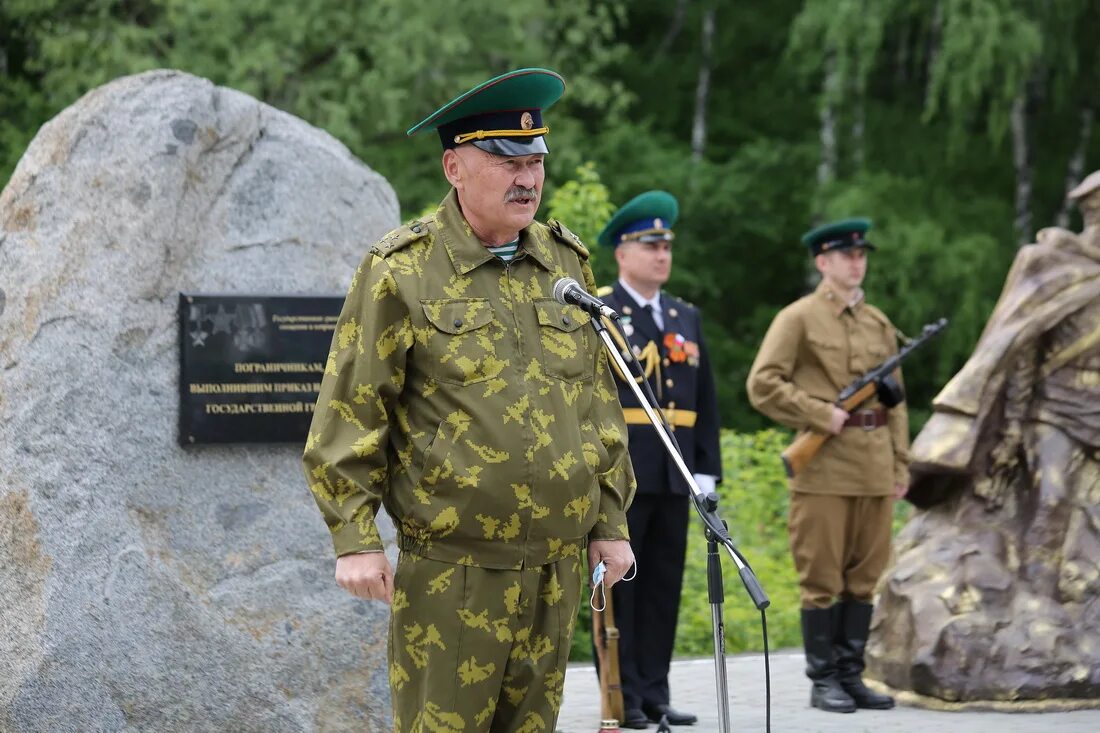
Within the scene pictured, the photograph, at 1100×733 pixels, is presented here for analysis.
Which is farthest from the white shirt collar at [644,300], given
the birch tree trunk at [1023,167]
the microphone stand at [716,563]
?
the birch tree trunk at [1023,167]

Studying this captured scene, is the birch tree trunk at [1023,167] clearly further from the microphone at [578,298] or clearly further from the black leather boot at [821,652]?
the microphone at [578,298]

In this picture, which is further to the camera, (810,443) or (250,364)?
(810,443)

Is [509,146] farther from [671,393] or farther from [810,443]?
[810,443]

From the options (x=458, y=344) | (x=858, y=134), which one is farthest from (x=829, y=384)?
(x=858, y=134)

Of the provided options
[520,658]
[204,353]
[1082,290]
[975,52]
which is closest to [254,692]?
[204,353]

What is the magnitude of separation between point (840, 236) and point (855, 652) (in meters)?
1.81

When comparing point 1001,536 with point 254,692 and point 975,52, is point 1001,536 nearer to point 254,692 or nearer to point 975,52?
point 254,692

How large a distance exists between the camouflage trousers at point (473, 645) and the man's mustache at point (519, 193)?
2.71 feet

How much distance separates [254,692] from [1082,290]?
3978 millimetres

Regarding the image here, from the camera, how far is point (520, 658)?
3.80 metres

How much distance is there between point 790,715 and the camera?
23.4 ft

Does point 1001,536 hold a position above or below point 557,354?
below

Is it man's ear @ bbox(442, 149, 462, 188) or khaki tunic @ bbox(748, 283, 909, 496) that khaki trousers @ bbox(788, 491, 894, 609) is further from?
man's ear @ bbox(442, 149, 462, 188)

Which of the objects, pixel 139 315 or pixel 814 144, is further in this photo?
pixel 814 144
